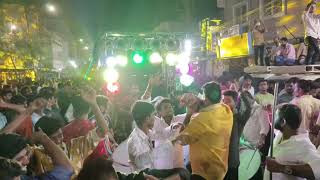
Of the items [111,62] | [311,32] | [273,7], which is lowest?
[111,62]

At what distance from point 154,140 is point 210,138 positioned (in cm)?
99

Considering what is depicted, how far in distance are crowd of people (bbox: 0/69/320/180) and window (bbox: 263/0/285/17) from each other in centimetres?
1190

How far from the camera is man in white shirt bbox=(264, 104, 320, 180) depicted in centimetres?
348

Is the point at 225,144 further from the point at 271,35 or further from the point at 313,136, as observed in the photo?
the point at 271,35

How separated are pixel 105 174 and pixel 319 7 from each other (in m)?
13.0

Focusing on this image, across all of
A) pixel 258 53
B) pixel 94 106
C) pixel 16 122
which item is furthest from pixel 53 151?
pixel 258 53

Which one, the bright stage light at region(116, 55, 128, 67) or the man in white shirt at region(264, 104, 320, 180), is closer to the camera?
the man in white shirt at region(264, 104, 320, 180)

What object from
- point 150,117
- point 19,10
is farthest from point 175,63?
point 19,10

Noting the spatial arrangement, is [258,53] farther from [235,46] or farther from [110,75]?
[110,75]

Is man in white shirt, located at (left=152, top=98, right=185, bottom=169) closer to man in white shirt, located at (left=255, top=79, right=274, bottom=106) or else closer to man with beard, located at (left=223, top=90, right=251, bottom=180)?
man with beard, located at (left=223, top=90, right=251, bottom=180)

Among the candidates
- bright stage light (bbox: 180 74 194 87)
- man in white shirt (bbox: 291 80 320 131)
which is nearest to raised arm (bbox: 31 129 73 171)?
man in white shirt (bbox: 291 80 320 131)

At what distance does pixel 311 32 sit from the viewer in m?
9.20

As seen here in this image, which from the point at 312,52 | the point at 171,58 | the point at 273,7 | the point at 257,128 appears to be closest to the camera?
the point at 257,128

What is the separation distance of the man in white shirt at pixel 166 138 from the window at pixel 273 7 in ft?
44.3
